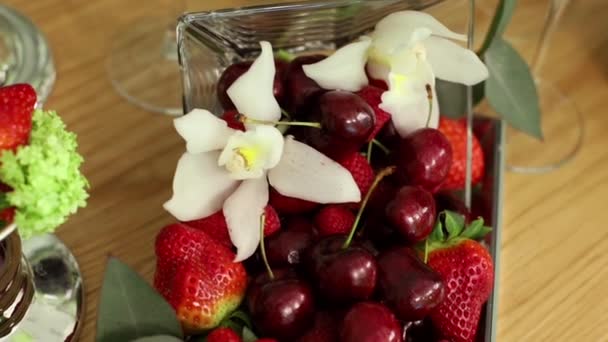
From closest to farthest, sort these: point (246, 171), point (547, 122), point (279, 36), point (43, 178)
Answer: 1. point (43, 178)
2. point (246, 171)
3. point (279, 36)
4. point (547, 122)

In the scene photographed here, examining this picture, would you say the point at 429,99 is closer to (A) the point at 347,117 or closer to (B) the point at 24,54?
(A) the point at 347,117

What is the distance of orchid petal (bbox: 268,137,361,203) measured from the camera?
1.60 feet

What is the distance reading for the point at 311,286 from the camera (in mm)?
474

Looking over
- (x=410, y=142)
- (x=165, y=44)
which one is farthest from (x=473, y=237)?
(x=165, y=44)

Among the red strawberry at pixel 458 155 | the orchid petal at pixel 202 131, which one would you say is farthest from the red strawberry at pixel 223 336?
the red strawberry at pixel 458 155

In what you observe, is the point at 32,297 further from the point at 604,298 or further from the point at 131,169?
the point at 604,298

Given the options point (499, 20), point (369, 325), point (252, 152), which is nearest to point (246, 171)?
point (252, 152)

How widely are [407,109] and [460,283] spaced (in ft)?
0.38

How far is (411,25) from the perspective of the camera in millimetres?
515

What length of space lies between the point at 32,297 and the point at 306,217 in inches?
6.9

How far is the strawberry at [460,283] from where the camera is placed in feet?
1.60

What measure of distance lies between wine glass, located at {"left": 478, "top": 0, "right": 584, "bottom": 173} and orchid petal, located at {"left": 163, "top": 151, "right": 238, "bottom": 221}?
0.27 meters

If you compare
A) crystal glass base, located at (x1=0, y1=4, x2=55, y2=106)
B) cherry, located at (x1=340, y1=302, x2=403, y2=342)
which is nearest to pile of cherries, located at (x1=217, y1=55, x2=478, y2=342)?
cherry, located at (x1=340, y1=302, x2=403, y2=342)

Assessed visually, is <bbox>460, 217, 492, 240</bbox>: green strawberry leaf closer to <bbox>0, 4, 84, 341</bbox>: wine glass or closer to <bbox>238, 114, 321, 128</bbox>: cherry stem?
<bbox>238, 114, 321, 128</bbox>: cherry stem
